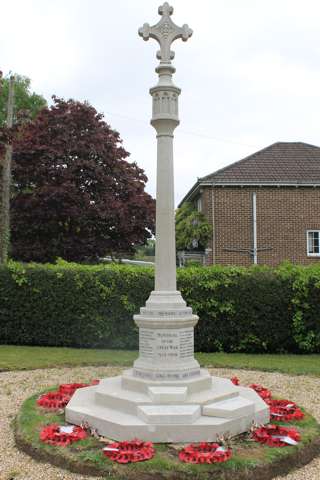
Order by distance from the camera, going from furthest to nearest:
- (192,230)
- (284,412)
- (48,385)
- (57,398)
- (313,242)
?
(313,242) → (192,230) → (48,385) → (57,398) → (284,412)

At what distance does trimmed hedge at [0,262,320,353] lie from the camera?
12156 mm

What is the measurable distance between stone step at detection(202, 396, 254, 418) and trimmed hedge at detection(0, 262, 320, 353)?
6.27 m

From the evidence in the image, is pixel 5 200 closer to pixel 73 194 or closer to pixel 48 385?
pixel 73 194

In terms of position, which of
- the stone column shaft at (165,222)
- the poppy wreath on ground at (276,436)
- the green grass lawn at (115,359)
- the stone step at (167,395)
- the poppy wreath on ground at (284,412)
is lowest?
the green grass lawn at (115,359)

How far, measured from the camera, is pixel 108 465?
15.3 ft

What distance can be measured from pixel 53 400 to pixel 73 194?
14.7 meters

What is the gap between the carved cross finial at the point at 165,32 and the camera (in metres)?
7.02

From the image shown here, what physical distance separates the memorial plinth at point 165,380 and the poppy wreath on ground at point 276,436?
10.2 inches

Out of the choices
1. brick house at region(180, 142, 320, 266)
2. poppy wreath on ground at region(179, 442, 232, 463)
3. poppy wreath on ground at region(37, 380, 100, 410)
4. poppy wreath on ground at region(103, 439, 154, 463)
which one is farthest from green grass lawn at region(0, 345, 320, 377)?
brick house at region(180, 142, 320, 266)

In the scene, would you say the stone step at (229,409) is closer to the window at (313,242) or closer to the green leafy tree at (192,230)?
the green leafy tree at (192,230)

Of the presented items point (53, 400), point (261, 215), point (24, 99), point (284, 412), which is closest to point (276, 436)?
point (284, 412)

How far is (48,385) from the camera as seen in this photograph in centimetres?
859

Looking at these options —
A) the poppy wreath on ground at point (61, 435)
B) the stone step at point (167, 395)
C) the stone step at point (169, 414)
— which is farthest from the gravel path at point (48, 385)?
the stone step at point (167, 395)

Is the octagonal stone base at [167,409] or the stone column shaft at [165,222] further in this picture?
the stone column shaft at [165,222]
